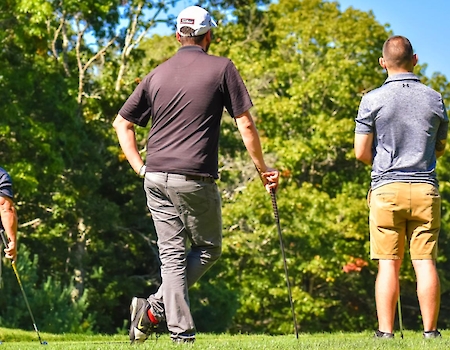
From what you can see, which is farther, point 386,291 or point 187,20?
point 386,291

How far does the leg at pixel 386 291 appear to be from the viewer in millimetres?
6645

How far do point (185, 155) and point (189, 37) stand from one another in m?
0.79

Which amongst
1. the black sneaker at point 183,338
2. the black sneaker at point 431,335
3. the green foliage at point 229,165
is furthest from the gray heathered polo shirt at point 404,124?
the green foliage at point 229,165

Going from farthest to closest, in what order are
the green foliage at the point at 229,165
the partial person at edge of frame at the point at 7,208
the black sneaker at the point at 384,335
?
1. the green foliage at the point at 229,165
2. the partial person at edge of frame at the point at 7,208
3. the black sneaker at the point at 384,335

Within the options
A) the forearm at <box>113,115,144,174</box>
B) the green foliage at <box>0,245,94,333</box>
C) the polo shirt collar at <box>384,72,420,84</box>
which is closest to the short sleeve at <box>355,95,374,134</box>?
the polo shirt collar at <box>384,72,420,84</box>

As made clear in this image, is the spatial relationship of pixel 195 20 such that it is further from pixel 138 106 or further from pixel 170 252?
pixel 170 252

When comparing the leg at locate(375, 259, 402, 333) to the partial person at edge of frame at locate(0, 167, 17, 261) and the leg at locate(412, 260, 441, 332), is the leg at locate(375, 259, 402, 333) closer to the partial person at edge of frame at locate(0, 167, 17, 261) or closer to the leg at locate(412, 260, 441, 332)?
the leg at locate(412, 260, 441, 332)

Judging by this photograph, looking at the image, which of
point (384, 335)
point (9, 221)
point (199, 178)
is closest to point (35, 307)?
point (9, 221)

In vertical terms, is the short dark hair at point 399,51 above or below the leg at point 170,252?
above

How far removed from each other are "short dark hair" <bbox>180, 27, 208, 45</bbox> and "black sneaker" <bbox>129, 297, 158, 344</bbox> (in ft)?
5.75

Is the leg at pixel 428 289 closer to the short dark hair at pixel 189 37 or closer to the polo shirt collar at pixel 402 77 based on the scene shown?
the polo shirt collar at pixel 402 77

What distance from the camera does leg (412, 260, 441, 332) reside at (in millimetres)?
6664

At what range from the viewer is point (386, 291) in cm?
665

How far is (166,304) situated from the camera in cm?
621
